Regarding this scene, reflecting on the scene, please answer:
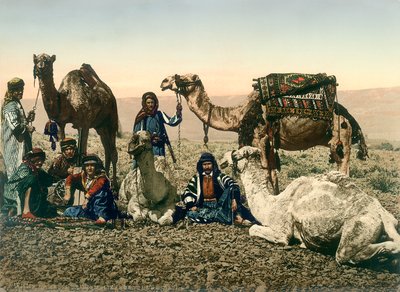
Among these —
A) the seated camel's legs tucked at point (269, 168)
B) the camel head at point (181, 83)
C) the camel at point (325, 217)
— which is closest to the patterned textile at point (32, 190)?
the camel head at point (181, 83)

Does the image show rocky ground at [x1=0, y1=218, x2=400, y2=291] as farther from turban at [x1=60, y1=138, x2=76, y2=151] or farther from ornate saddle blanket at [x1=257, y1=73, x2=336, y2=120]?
ornate saddle blanket at [x1=257, y1=73, x2=336, y2=120]

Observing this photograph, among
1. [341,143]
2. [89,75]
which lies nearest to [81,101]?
[89,75]

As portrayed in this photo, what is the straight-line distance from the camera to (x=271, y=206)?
1101 centimetres

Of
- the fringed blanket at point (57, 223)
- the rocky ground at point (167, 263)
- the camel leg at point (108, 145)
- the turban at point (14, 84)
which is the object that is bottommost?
the rocky ground at point (167, 263)

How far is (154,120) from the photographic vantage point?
12.3m

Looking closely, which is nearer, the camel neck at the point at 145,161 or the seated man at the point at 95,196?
the camel neck at the point at 145,161

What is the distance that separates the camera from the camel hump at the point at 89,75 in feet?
41.0

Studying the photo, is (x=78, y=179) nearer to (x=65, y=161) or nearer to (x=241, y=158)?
(x=65, y=161)

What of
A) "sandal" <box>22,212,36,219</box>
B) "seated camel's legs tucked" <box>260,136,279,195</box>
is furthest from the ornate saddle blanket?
"sandal" <box>22,212,36,219</box>

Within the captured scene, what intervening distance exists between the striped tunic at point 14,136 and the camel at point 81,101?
483 mm

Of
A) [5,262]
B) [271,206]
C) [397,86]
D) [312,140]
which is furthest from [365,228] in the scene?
[5,262]

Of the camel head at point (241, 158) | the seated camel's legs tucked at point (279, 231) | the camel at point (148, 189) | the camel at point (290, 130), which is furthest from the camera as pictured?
the camel at point (290, 130)

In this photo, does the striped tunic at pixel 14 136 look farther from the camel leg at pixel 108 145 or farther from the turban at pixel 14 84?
the camel leg at pixel 108 145

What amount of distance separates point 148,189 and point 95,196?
0.84 meters
